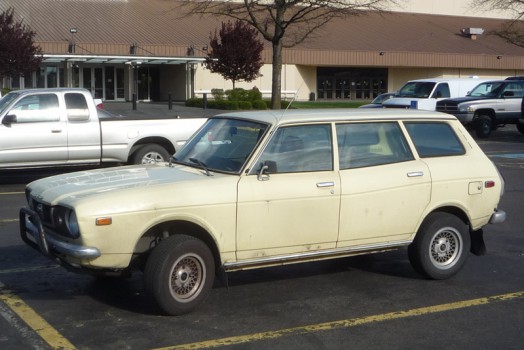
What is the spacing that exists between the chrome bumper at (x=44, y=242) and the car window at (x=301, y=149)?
1677mm

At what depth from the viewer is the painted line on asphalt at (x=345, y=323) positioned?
5844 millimetres

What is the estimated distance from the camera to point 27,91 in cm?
1398

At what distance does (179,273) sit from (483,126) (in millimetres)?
22082

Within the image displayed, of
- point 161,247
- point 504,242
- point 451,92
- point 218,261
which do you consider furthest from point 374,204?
point 451,92

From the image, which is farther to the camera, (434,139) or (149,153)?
(149,153)

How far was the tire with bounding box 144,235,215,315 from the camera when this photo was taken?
623 cm

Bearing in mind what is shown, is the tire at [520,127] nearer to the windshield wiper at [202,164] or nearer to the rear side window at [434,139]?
the rear side window at [434,139]

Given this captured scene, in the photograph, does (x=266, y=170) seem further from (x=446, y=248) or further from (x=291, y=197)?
(x=446, y=248)

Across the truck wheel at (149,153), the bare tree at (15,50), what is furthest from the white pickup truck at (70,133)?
the bare tree at (15,50)

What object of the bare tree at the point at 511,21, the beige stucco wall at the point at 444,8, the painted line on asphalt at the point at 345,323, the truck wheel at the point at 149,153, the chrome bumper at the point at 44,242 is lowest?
the painted line on asphalt at the point at 345,323

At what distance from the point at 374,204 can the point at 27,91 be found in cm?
871

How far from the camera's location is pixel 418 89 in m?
29.1

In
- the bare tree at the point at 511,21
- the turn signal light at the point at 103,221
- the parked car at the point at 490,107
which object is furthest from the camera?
the bare tree at the point at 511,21

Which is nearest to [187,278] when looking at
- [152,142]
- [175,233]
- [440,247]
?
[175,233]
